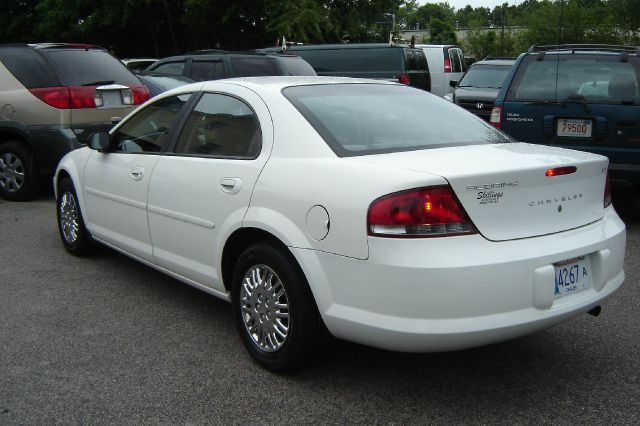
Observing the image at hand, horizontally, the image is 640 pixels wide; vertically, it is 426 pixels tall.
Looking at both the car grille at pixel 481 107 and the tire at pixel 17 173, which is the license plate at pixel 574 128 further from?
the car grille at pixel 481 107

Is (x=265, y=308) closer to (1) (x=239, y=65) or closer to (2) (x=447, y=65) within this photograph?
(1) (x=239, y=65)

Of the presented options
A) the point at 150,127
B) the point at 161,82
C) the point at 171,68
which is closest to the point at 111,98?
the point at 161,82

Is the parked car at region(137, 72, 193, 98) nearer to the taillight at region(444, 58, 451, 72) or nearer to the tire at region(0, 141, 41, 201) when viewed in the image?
the tire at region(0, 141, 41, 201)

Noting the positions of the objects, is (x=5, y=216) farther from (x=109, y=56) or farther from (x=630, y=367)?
(x=630, y=367)

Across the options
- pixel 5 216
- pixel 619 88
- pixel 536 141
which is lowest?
pixel 5 216

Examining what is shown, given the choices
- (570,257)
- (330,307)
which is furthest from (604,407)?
(330,307)

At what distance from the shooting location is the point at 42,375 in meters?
3.57

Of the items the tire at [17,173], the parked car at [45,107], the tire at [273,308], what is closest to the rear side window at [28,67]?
the parked car at [45,107]

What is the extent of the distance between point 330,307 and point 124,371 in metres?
1.21

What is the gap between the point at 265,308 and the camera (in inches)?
141

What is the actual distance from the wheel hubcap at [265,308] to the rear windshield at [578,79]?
4367 mm

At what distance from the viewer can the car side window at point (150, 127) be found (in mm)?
4547

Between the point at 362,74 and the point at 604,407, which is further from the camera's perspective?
the point at 362,74

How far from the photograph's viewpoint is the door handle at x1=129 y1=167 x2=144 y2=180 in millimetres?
4555
